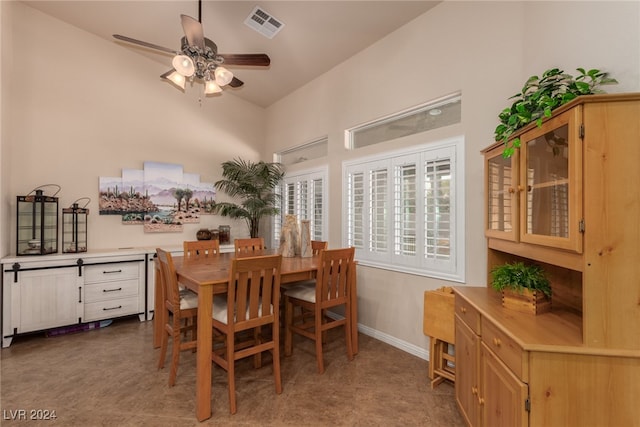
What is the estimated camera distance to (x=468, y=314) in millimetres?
1805

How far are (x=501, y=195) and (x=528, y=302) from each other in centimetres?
67

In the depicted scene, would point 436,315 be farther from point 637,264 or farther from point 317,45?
point 317,45

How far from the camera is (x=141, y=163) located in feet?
14.0

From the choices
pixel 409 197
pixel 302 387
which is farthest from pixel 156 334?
pixel 409 197

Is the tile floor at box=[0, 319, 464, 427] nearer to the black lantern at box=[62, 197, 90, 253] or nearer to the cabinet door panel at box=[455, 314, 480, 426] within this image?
the cabinet door panel at box=[455, 314, 480, 426]

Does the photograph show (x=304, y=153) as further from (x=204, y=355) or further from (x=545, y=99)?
(x=545, y=99)

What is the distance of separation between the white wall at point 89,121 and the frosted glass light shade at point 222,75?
232 cm

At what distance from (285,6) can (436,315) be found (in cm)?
328

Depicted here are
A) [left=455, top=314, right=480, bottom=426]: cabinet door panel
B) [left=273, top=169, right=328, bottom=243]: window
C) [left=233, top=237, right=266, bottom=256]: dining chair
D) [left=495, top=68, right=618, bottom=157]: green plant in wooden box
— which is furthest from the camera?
[left=273, top=169, right=328, bottom=243]: window

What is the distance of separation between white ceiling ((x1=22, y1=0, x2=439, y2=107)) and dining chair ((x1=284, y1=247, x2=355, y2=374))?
93.2 inches

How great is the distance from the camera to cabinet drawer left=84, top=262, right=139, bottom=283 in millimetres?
3414

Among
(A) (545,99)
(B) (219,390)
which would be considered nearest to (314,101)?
(A) (545,99)

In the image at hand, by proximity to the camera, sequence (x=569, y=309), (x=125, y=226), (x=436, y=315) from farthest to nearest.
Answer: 1. (x=125, y=226)
2. (x=436, y=315)
3. (x=569, y=309)

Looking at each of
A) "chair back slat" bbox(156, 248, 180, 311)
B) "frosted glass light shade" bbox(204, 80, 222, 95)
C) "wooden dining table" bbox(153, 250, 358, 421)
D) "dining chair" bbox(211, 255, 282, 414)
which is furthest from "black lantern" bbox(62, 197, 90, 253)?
"dining chair" bbox(211, 255, 282, 414)
